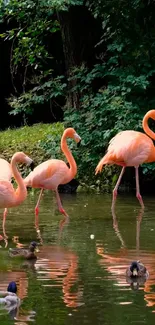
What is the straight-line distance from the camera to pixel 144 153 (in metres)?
11.8

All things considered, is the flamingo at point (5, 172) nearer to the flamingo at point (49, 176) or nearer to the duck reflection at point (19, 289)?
the flamingo at point (49, 176)

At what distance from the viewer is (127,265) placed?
758 centimetres

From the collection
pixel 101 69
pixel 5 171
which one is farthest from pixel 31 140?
pixel 5 171

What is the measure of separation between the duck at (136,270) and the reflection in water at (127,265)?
41 millimetres

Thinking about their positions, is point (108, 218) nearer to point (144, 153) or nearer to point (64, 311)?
point (144, 153)

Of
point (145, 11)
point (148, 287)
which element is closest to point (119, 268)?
point (148, 287)

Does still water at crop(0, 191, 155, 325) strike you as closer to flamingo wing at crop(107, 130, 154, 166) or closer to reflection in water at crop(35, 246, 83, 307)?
reflection in water at crop(35, 246, 83, 307)

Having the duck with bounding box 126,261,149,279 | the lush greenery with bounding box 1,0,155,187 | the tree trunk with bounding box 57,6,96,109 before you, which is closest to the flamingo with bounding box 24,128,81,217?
the lush greenery with bounding box 1,0,155,187

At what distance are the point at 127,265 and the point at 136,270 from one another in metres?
0.72

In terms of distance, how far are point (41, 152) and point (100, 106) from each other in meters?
2.23

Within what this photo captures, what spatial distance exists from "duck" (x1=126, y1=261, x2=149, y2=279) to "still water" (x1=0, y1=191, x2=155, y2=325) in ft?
0.25

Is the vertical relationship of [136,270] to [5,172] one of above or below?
below

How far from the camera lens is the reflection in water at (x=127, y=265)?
262 inches

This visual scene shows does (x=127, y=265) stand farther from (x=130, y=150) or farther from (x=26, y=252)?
(x=130, y=150)
